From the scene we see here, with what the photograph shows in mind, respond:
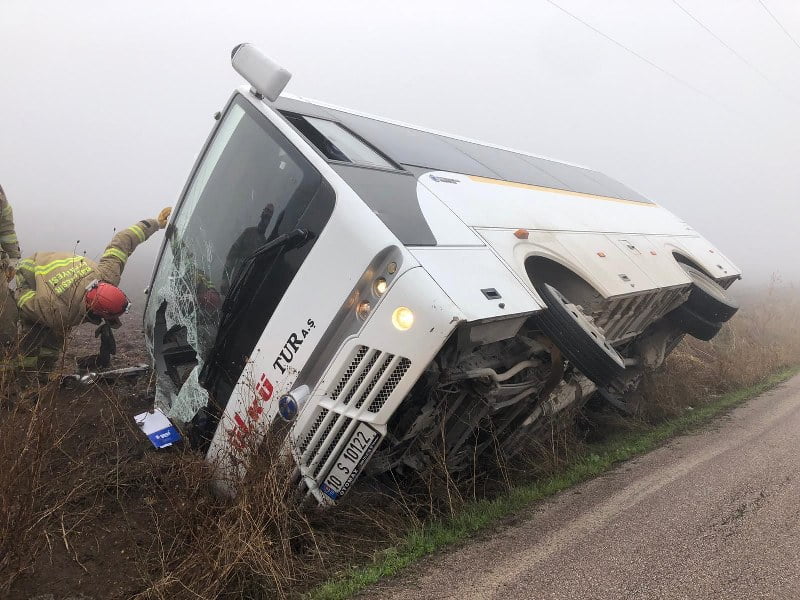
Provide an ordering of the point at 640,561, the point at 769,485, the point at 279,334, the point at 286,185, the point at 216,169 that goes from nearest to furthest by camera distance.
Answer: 1. the point at 640,561
2. the point at 279,334
3. the point at 286,185
4. the point at 769,485
5. the point at 216,169

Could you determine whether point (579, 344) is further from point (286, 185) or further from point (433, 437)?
point (286, 185)

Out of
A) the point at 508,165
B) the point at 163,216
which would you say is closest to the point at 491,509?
the point at 508,165

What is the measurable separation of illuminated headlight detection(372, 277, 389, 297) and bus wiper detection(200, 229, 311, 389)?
0.47m

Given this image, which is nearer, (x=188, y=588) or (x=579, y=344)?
(x=188, y=588)

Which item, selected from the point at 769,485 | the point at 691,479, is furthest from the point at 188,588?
the point at 769,485

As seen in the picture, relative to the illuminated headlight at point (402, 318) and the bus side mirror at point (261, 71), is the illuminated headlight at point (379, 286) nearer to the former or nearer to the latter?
the illuminated headlight at point (402, 318)

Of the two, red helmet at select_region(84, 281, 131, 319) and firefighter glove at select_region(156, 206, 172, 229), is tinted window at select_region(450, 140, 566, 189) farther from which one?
red helmet at select_region(84, 281, 131, 319)

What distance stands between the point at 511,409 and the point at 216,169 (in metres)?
2.29

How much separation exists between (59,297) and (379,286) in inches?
116

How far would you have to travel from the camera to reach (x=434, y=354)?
2.50 meters

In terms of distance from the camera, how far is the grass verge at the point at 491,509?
2578mm

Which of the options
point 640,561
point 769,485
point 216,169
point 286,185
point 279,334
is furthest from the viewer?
point 216,169

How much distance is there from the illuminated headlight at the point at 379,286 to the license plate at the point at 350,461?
22.9 inches

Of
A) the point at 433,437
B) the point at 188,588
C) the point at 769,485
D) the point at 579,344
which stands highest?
the point at 579,344
